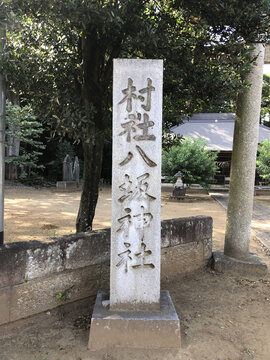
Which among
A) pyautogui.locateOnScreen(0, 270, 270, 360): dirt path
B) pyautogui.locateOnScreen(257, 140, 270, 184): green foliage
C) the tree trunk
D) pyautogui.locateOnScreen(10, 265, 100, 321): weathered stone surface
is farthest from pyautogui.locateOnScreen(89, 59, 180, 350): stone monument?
pyautogui.locateOnScreen(257, 140, 270, 184): green foliage

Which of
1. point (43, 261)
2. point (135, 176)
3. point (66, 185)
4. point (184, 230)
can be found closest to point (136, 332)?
point (43, 261)

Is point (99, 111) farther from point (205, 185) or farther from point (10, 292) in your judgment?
point (205, 185)

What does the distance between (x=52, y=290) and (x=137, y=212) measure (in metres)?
1.21

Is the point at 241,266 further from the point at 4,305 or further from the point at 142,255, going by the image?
the point at 4,305

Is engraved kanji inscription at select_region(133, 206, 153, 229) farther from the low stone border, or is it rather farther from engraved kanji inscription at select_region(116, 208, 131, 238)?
the low stone border

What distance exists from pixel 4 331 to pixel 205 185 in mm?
12357

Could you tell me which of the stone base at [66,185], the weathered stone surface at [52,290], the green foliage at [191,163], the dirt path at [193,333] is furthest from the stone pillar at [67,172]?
the weathered stone surface at [52,290]

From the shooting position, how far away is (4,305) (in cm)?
274

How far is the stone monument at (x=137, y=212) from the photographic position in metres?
2.63

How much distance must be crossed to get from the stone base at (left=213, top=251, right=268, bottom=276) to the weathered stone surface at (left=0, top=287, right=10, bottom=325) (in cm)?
289

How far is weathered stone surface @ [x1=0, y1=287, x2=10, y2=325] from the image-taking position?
107 inches

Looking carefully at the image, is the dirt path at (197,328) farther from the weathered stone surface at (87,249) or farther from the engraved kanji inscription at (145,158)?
the engraved kanji inscription at (145,158)

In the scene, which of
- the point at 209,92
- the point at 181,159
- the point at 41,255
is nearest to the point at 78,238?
the point at 41,255

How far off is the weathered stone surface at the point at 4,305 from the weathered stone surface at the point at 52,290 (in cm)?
4
